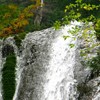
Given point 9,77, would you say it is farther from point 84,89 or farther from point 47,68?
point 84,89

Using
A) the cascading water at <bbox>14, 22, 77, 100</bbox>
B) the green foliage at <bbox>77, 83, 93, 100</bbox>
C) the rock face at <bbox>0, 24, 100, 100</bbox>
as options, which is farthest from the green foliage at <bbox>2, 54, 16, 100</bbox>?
the green foliage at <bbox>77, 83, 93, 100</bbox>

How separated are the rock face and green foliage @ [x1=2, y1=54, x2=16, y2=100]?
282 mm

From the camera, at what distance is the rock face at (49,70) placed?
1598cm

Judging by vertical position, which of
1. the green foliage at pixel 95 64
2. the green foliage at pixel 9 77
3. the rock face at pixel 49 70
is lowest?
the green foliage at pixel 9 77

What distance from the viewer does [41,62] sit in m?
19.3

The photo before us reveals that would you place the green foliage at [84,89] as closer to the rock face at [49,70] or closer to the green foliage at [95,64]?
the rock face at [49,70]

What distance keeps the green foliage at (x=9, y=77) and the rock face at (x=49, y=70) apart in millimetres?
282

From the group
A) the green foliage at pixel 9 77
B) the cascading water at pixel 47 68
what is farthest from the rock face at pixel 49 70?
the green foliage at pixel 9 77

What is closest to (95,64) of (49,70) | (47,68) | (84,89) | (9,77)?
(84,89)

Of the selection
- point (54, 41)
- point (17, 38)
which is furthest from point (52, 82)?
point (17, 38)

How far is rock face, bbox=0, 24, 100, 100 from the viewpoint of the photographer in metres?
16.0

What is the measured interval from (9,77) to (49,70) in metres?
2.47

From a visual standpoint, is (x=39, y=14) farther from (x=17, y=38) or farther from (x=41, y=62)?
(x=41, y=62)

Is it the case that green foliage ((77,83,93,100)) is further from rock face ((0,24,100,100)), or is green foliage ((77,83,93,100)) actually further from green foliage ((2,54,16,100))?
green foliage ((2,54,16,100))
